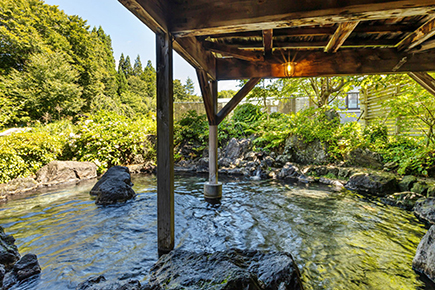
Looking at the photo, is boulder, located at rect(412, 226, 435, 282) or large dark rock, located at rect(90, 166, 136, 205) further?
large dark rock, located at rect(90, 166, 136, 205)

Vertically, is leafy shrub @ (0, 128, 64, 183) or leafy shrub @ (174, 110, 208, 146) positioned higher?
leafy shrub @ (174, 110, 208, 146)

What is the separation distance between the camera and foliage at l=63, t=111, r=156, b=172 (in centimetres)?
877

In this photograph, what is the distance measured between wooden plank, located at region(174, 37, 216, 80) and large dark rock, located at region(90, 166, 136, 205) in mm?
3806

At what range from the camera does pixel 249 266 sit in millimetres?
2021

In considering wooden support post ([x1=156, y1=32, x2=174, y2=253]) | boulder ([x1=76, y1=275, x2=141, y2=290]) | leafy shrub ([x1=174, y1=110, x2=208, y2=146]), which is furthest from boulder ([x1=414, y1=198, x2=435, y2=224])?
leafy shrub ([x1=174, y1=110, x2=208, y2=146])

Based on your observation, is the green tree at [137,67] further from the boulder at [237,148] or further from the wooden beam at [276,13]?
the wooden beam at [276,13]

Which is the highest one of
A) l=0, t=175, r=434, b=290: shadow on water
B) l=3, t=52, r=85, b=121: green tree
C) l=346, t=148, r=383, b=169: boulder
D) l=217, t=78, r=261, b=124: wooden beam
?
l=3, t=52, r=85, b=121: green tree

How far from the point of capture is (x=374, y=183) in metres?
5.62

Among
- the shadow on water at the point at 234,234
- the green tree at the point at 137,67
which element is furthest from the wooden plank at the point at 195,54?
the green tree at the point at 137,67

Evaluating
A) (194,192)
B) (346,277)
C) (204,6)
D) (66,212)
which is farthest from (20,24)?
(346,277)

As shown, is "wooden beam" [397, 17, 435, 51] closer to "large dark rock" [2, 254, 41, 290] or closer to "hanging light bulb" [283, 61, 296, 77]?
"hanging light bulb" [283, 61, 296, 77]

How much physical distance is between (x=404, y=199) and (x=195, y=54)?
5.74 m

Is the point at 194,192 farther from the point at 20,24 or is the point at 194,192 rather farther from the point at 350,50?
the point at 20,24

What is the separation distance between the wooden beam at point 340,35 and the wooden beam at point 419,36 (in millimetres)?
963
